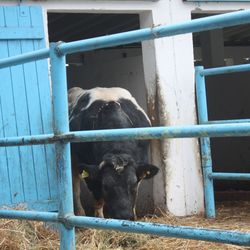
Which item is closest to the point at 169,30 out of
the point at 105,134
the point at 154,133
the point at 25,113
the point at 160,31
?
the point at 160,31

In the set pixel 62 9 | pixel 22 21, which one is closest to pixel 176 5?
pixel 62 9

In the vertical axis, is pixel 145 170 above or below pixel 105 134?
below

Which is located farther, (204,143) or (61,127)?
(204,143)

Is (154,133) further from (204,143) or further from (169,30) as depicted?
(204,143)

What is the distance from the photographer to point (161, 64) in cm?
595

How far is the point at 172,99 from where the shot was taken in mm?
5980

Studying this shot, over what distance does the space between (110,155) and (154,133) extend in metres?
2.99

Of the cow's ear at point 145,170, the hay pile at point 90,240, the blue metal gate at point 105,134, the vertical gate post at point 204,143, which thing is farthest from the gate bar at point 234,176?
the blue metal gate at point 105,134

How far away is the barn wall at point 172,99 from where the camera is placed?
19.5 feet

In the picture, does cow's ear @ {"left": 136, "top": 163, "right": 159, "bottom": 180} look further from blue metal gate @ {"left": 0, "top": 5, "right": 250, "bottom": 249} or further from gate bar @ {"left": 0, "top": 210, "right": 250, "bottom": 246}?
gate bar @ {"left": 0, "top": 210, "right": 250, "bottom": 246}

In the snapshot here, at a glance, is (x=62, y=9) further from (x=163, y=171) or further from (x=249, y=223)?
(x=249, y=223)

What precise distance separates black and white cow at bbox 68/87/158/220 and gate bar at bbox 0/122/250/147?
1986 mm

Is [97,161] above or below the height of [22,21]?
below

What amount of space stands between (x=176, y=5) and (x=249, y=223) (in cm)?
240
